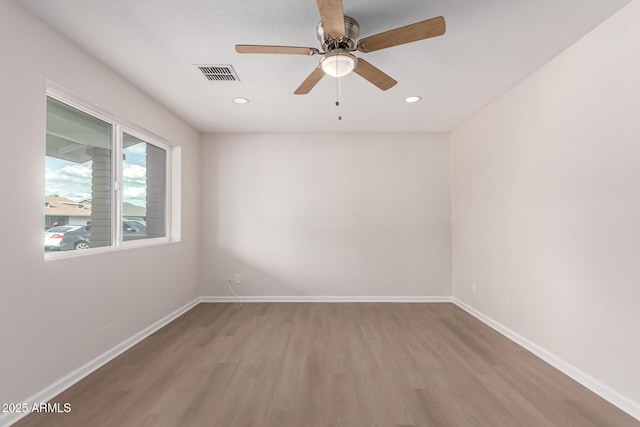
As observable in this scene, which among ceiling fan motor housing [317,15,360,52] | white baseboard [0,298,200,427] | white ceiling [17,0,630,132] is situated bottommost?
white baseboard [0,298,200,427]

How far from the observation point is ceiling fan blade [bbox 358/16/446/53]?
1.56m

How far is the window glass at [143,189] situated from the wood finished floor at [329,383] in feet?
3.74

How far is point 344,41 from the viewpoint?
1.83 meters

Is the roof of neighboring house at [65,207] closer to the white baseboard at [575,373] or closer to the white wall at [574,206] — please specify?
the white wall at [574,206]

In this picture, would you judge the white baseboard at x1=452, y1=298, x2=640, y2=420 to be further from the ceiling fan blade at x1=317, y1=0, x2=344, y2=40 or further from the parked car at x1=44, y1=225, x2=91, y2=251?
the parked car at x1=44, y1=225, x2=91, y2=251

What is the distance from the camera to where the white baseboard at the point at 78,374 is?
5.76 feet

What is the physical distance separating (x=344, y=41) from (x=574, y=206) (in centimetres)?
207

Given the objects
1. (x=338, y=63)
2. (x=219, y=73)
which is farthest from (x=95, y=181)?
(x=338, y=63)

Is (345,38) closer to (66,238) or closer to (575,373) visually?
(66,238)

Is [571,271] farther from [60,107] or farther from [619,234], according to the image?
[60,107]

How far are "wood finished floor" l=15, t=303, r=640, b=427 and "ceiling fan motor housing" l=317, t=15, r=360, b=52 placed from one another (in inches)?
88.5

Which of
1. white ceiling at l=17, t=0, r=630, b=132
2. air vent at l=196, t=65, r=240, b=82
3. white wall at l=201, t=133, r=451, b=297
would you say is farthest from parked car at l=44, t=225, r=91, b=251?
white wall at l=201, t=133, r=451, b=297

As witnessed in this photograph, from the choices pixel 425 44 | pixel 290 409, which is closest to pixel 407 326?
pixel 290 409

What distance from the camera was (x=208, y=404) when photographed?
6.38 ft
